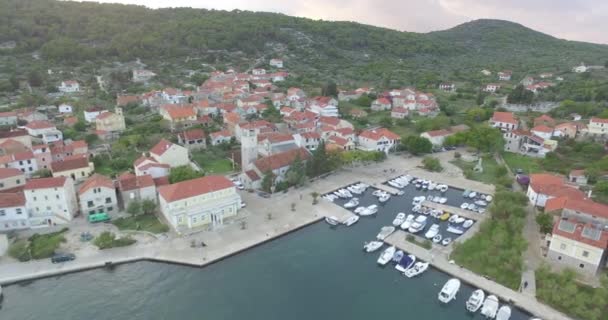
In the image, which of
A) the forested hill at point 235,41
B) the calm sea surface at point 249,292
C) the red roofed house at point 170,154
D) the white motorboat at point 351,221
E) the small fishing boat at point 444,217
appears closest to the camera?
the calm sea surface at point 249,292

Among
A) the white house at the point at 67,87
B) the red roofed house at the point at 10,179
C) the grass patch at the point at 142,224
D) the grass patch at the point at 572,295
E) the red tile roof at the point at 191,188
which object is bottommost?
the grass patch at the point at 142,224

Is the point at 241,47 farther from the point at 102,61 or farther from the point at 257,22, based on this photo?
the point at 102,61

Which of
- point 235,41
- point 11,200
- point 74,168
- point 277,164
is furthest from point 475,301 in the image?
point 235,41

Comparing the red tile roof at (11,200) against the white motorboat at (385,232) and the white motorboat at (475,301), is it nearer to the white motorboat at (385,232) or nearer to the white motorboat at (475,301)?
the white motorboat at (385,232)

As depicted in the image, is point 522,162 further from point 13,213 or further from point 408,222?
point 13,213

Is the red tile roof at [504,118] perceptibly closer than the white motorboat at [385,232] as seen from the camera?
No

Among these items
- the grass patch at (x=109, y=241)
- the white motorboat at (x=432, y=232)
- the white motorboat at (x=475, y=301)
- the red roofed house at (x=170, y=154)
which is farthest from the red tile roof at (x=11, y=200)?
the white motorboat at (x=475, y=301)

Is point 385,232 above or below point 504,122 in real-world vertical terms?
below
